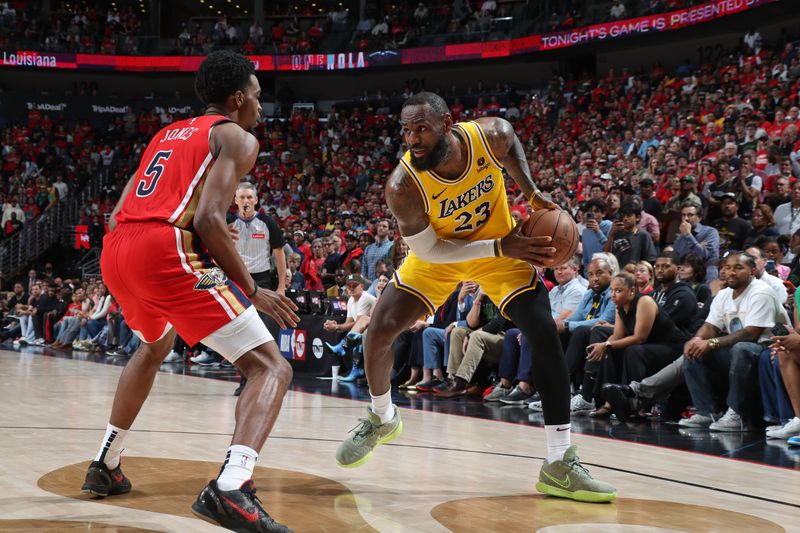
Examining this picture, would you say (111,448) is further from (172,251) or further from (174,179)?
(174,179)

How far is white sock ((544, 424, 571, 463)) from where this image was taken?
11.7ft

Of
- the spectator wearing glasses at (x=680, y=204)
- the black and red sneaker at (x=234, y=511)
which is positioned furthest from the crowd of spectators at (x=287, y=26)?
the black and red sneaker at (x=234, y=511)

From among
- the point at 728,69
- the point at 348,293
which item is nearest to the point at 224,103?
the point at 348,293

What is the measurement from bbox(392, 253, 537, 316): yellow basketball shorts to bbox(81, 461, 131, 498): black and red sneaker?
1542 millimetres

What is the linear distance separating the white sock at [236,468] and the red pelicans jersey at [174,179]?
0.84 meters

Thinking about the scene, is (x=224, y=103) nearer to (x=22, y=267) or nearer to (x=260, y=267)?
(x=260, y=267)

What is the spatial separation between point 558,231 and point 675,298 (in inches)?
132

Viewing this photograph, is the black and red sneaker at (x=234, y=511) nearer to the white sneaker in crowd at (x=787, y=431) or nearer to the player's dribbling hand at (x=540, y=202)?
the player's dribbling hand at (x=540, y=202)

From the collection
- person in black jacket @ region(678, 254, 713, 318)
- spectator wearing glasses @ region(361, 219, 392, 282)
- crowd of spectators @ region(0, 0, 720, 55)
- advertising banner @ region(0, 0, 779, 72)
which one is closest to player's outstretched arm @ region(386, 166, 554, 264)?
person in black jacket @ region(678, 254, 713, 318)

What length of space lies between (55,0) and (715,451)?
98.8ft

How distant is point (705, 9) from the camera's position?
18188 millimetres

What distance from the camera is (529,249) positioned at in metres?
3.62

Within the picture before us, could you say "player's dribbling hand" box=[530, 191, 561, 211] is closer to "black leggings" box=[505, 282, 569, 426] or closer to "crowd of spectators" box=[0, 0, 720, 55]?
"black leggings" box=[505, 282, 569, 426]

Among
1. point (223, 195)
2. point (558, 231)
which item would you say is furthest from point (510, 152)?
point (223, 195)
